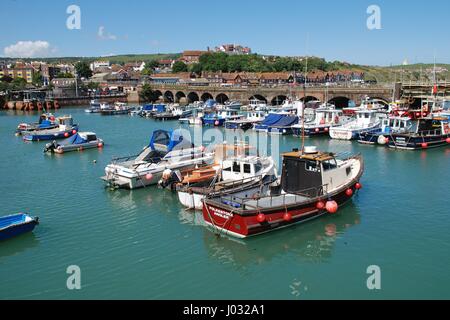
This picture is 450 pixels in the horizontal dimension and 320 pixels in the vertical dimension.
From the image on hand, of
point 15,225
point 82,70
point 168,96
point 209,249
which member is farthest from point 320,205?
point 82,70

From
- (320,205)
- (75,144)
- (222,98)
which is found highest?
(222,98)

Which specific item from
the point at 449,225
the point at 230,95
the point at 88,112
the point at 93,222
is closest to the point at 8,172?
the point at 93,222

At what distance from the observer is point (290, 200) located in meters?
19.7

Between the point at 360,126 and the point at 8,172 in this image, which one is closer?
the point at 8,172

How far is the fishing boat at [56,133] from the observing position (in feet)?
162

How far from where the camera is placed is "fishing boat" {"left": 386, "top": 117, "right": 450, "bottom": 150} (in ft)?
124

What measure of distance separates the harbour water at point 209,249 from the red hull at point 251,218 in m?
0.44

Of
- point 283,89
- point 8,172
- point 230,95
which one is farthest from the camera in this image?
point 230,95

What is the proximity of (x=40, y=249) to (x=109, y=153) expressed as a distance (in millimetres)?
23285

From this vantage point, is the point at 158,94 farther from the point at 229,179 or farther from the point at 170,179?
the point at 229,179

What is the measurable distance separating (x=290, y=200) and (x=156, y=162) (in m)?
12.3
